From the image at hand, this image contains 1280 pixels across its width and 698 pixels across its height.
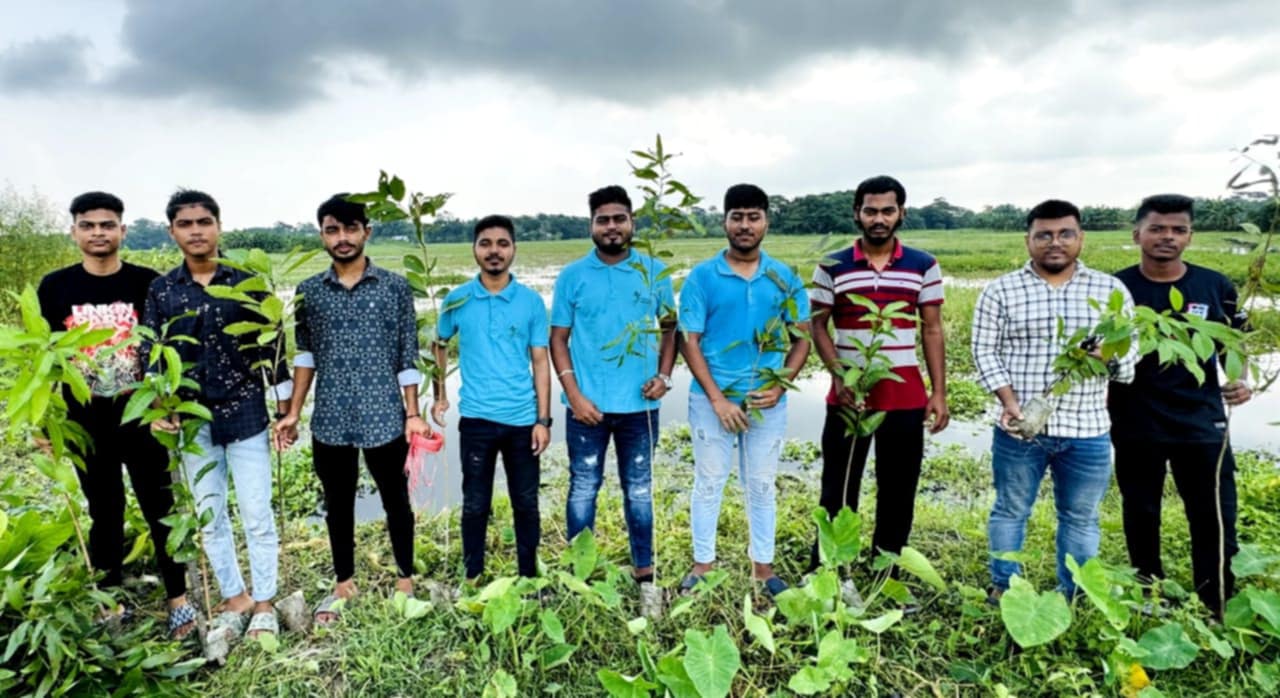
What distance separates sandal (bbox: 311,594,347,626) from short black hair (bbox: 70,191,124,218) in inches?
74.0

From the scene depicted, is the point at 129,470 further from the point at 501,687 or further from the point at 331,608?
the point at 501,687

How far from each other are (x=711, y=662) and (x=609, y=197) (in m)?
1.84

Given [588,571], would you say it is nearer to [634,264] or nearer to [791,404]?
[634,264]

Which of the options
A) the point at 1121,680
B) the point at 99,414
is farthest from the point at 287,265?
the point at 1121,680

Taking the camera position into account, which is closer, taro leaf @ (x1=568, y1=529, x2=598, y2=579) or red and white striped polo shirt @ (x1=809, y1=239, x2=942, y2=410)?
taro leaf @ (x1=568, y1=529, x2=598, y2=579)

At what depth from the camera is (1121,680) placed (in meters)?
2.19

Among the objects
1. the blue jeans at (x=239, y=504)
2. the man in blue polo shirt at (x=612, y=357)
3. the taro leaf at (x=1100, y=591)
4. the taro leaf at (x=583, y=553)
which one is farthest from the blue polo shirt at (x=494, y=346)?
the taro leaf at (x=1100, y=591)

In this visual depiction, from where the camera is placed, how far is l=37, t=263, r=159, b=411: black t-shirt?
259cm

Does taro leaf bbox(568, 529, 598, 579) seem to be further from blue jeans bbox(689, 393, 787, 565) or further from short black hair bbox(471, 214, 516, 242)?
short black hair bbox(471, 214, 516, 242)

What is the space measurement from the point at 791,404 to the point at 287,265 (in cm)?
633

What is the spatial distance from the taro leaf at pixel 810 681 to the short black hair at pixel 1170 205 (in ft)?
7.60

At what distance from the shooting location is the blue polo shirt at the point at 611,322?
2.76 meters

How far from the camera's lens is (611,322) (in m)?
2.77

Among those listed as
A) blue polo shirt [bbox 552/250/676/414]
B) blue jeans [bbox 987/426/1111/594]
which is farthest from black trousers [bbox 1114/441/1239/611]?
blue polo shirt [bbox 552/250/676/414]
